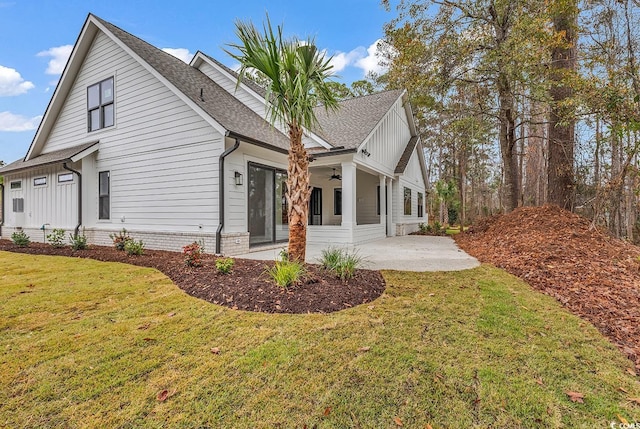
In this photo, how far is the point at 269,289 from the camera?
4.21 metres

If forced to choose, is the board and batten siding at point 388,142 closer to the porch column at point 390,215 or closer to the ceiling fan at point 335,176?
the porch column at point 390,215

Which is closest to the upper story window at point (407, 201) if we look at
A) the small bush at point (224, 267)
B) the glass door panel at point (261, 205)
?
the glass door panel at point (261, 205)

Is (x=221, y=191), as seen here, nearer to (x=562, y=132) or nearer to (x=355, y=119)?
(x=355, y=119)

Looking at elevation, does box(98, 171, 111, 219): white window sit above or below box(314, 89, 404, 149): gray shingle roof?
below

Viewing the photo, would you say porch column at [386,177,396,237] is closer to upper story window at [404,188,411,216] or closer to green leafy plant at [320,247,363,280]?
upper story window at [404,188,411,216]

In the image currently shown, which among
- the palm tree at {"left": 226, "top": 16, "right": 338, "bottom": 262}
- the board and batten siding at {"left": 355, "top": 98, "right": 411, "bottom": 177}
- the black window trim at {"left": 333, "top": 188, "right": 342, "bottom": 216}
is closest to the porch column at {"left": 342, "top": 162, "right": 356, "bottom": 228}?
the board and batten siding at {"left": 355, "top": 98, "right": 411, "bottom": 177}

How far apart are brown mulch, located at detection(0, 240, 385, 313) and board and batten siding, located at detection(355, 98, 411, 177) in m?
6.13

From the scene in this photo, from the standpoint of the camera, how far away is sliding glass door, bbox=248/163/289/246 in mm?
8719

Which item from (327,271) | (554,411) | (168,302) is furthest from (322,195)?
(554,411)

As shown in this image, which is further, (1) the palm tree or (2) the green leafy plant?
(2) the green leafy plant

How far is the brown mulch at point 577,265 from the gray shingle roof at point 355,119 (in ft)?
18.0

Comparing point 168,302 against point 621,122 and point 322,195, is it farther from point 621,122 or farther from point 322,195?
point 322,195

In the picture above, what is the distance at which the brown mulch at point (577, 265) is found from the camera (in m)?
3.56

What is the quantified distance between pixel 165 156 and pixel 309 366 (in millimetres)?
8128
